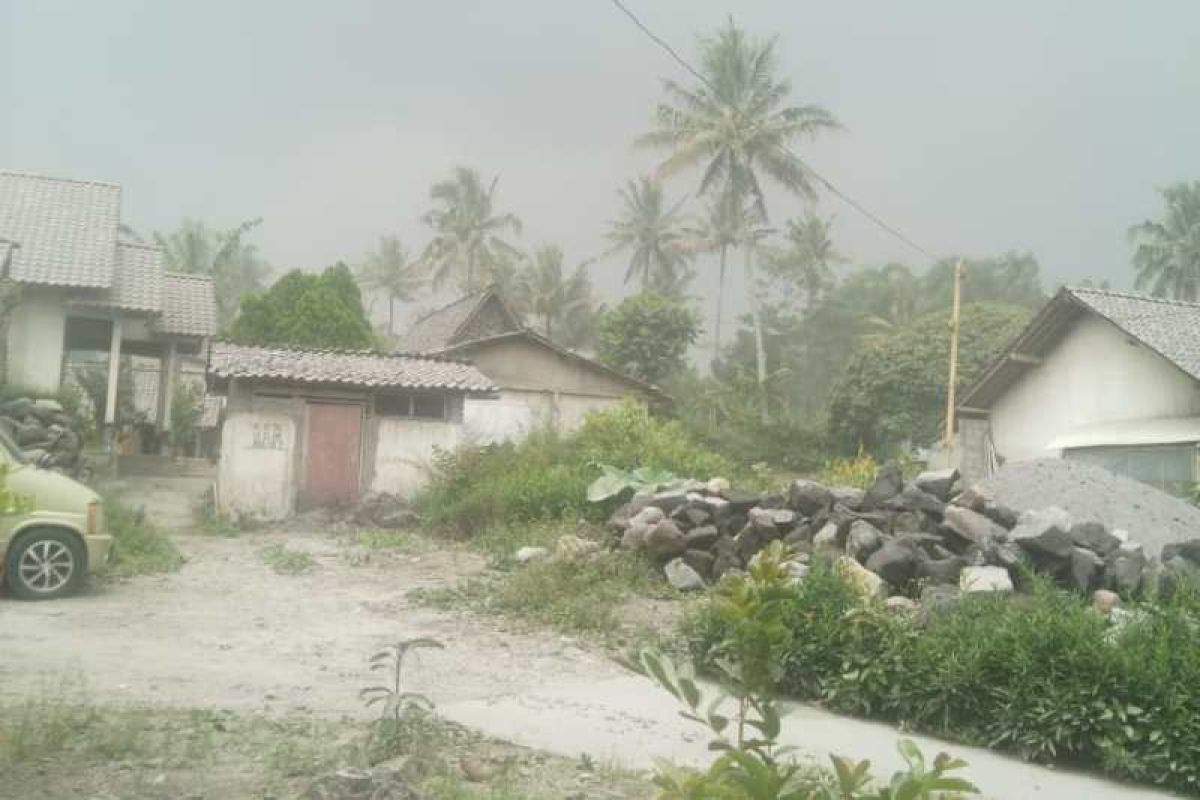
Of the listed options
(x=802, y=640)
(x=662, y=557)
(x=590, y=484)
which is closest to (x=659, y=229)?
(x=590, y=484)

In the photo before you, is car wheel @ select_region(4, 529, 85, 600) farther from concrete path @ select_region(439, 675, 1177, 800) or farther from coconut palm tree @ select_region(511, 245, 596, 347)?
coconut palm tree @ select_region(511, 245, 596, 347)

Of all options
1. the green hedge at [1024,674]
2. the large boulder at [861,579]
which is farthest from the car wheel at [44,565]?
the large boulder at [861,579]

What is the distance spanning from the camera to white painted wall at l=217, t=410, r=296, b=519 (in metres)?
16.7

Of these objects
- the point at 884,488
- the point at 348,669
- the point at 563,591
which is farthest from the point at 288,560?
the point at 884,488

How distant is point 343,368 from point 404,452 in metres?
1.93

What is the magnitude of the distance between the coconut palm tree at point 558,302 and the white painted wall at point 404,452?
26.9 metres

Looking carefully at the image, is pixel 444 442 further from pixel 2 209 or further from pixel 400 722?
pixel 400 722

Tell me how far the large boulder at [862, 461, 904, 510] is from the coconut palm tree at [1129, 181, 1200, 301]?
38850 mm

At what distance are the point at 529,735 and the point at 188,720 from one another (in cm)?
195

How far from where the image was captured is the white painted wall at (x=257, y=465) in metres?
16.7

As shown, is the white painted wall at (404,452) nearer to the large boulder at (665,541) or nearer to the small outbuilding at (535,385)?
the small outbuilding at (535,385)

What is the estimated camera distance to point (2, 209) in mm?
19688

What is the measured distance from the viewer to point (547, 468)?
52.6 feet

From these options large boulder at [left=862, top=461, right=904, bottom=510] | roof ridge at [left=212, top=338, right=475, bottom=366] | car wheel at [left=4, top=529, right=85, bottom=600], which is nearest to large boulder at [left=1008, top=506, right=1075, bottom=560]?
large boulder at [left=862, top=461, right=904, bottom=510]
